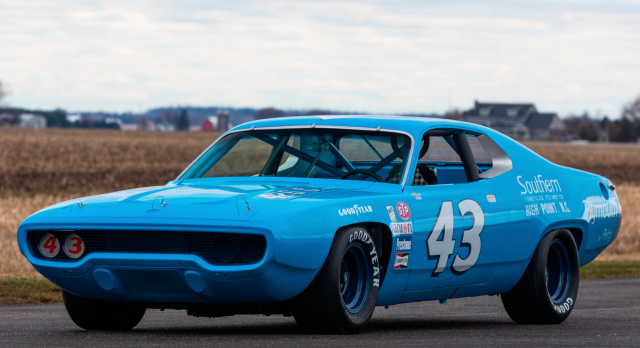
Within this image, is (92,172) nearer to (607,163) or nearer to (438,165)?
(607,163)

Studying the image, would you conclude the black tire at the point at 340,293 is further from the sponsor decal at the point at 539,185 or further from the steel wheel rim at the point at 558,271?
the steel wheel rim at the point at 558,271

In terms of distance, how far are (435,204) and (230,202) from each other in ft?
5.24

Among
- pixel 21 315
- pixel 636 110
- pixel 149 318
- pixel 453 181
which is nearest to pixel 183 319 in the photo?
pixel 149 318

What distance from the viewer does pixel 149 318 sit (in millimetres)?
8414

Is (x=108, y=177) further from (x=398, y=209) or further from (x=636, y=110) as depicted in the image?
(x=636, y=110)

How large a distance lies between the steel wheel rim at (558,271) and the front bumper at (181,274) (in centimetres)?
308

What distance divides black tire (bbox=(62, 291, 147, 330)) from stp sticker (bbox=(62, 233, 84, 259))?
0.54 m

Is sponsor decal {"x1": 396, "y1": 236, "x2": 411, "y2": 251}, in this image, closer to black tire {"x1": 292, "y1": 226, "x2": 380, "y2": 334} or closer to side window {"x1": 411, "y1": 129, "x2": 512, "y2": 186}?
black tire {"x1": 292, "y1": 226, "x2": 380, "y2": 334}

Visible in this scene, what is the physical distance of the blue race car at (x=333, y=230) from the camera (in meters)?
5.79

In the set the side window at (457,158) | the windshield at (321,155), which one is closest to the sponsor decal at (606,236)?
the side window at (457,158)

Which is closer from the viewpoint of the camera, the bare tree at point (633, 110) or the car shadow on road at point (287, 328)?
the car shadow on road at point (287, 328)

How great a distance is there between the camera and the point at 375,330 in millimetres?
A: 6871

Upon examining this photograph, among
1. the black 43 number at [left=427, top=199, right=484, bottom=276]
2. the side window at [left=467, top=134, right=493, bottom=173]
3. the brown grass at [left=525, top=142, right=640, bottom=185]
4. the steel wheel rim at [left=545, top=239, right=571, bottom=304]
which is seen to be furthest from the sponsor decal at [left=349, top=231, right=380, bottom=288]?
the brown grass at [left=525, top=142, right=640, bottom=185]

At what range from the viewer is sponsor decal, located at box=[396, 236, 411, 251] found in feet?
21.3
